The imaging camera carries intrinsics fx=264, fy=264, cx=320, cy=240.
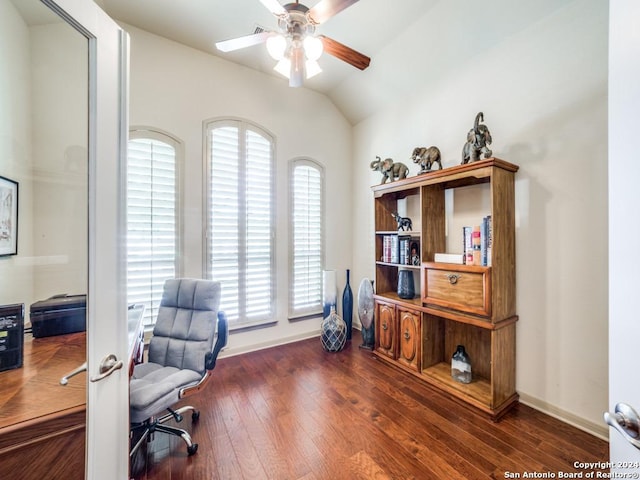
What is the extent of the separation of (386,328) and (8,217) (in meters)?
2.86

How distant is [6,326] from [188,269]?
192cm

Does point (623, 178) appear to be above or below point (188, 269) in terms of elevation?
above

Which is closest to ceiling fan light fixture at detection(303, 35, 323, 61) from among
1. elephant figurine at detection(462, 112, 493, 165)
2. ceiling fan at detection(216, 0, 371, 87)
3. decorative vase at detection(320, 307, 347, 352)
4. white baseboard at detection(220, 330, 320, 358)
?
ceiling fan at detection(216, 0, 371, 87)

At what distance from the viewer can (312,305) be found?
362 cm

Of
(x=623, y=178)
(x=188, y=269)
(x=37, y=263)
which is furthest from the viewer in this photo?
(x=188, y=269)

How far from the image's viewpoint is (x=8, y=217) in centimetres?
105

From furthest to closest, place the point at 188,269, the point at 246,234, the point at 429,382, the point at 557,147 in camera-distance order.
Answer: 1. the point at 246,234
2. the point at 188,269
3. the point at 429,382
4. the point at 557,147

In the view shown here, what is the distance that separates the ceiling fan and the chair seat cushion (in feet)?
7.07

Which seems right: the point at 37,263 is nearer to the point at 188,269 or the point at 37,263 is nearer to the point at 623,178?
the point at 188,269

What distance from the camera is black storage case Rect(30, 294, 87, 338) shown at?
1071mm

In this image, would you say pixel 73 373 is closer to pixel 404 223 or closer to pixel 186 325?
pixel 186 325

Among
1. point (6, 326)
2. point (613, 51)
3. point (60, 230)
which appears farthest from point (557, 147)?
point (6, 326)

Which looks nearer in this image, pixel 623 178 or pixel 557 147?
pixel 623 178

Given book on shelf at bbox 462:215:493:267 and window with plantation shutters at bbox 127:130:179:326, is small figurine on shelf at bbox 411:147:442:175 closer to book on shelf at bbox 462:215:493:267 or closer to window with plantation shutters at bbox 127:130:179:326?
book on shelf at bbox 462:215:493:267
